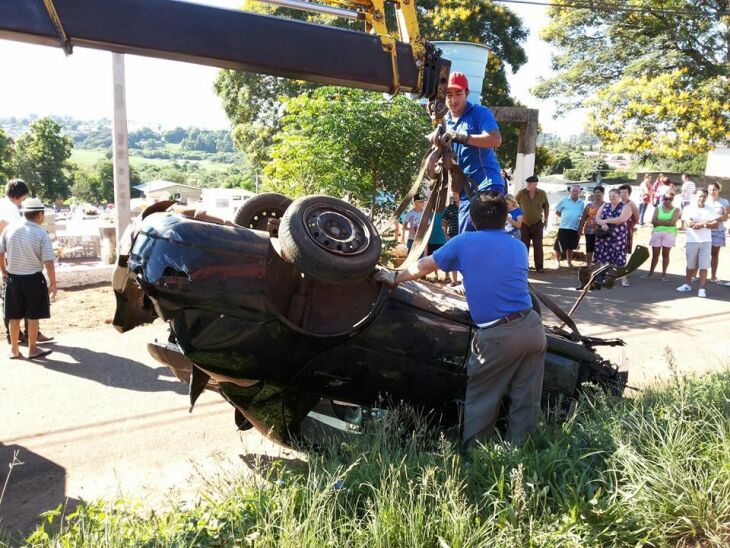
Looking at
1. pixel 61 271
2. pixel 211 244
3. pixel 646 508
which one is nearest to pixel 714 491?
pixel 646 508

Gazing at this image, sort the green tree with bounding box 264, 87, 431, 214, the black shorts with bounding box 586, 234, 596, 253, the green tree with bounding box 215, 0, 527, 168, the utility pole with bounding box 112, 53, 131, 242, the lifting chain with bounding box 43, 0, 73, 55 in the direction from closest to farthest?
the lifting chain with bounding box 43, 0, 73, 55
the green tree with bounding box 264, 87, 431, 214
the utility pole with bounding box 112, 53, 131, 242
the black shorts with bounding box 586, 234, 596, 253
the green tree with bounding box 215, 0, 527, 168

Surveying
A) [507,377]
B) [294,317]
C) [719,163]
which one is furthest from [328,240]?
[719,163]

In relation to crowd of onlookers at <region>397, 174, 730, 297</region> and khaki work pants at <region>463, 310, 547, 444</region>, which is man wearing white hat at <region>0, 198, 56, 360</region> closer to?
khaki work pants at <region>463, 310, 547, 444</region>

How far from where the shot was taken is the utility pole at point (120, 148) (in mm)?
10906

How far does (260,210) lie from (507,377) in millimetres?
2248

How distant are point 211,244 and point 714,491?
2854 millimetres

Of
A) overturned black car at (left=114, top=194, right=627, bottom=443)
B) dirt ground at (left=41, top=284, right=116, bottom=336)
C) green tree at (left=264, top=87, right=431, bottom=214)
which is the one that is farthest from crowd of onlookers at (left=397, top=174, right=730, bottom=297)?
overturned black car at (left=114, top=194, right=627, bottom=443)

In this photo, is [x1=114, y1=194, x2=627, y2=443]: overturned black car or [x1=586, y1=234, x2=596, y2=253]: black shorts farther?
[x1=586, y1=234, x2=596, y2=253]: black shorts

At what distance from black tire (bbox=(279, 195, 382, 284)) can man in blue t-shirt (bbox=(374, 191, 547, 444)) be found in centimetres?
30

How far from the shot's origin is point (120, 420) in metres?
5.21

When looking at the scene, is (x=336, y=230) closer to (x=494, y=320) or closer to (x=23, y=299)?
(x=494, y=320)

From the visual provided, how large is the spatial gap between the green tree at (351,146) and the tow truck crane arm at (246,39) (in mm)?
4192

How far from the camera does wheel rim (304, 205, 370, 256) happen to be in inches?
138

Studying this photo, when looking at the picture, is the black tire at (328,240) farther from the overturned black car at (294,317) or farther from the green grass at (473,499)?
the green grass at (473,499)
